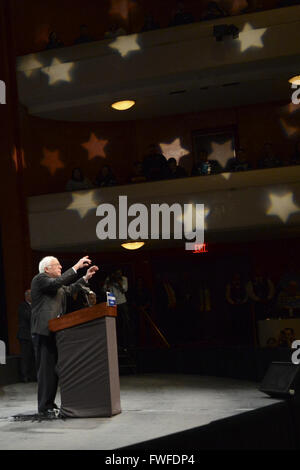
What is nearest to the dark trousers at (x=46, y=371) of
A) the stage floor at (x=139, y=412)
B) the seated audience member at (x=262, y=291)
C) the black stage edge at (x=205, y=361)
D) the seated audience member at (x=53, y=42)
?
the stage floor at (x=139, y=412)

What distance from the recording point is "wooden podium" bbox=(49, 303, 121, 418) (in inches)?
215

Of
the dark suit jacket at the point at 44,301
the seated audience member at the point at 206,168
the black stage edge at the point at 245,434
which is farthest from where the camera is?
the seated audience member at the point at 206,168

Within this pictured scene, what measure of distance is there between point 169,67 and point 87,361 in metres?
6.40

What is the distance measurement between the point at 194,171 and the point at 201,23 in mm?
2359

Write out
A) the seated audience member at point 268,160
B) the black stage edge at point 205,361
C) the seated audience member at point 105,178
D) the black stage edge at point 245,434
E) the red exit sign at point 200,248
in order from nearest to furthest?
the black stage edge at point 245,434
the black stage edge at point 205,361
the seated audience member at point 268,160
the seated audience member at point 105,178
the red exit sign at point 200,248

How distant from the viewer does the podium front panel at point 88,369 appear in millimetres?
5480

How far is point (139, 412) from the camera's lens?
231 inches

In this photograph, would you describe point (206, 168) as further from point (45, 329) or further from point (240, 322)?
point (45, 329)

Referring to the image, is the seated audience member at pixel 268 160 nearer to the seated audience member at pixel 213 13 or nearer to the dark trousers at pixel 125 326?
the seated audience member at pixel 213 13

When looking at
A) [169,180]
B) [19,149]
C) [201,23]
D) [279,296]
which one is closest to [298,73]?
[201,23]

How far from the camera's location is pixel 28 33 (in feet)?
40.3

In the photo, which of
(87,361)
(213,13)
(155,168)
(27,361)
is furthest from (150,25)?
(87,361)

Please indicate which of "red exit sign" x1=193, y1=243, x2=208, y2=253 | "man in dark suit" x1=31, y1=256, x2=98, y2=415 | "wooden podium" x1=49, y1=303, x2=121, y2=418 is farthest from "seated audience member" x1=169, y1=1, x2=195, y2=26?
"wooden podium" x1=49, y1=303, x2=121, y2=418

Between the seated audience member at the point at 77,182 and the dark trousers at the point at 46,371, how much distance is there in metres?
5.99
